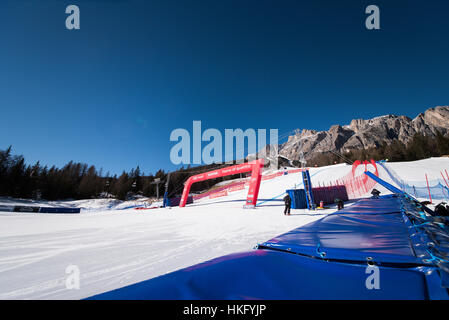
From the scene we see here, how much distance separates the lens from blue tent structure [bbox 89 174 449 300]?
118 centimetres

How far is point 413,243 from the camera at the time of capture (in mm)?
1880

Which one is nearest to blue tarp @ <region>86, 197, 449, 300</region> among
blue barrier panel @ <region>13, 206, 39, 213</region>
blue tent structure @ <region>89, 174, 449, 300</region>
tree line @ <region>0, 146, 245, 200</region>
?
blue tent structure @ <region>89, 174, 449, 300</region>

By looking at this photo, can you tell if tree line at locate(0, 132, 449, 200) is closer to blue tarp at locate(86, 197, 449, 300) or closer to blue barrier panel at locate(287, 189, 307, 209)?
blue barrier panel at locate(287, 189, 307, 209)

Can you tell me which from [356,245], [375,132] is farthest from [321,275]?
[375,132]

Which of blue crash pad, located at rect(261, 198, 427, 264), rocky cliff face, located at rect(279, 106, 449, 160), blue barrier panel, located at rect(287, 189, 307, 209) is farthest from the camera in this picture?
rocky cliff face, located at rect(279, 106, 449, 160)

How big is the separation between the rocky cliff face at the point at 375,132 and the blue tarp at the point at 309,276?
11402cm

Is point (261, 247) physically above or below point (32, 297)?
above

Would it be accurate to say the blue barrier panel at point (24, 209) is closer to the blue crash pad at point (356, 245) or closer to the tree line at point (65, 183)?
the tree line at point (65, 183)

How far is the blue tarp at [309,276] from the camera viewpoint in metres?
1.18

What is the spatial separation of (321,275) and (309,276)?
0.11 m
